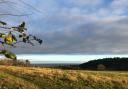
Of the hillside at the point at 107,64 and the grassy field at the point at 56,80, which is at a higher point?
the hillside at the point at 107,64

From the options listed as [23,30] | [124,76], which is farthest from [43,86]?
[23,30]

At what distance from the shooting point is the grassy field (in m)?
22.0

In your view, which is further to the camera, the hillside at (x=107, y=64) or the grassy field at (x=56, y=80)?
the hillside at (x=107, y=64)

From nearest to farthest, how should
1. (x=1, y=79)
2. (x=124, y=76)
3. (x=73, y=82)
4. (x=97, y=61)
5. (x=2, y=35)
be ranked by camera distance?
(x=2, y=35), (x=1, y=79), (x=73, y=82), (x=124, y=76), (x=97, y=61)

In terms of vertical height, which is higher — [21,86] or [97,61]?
[97,61]

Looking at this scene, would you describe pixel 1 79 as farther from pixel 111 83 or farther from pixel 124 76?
pixel 124 76

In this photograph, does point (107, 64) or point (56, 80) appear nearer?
point (56, 80)

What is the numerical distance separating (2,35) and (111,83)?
20.3m

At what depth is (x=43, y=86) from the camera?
2242cm

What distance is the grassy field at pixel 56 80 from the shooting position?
2205cm

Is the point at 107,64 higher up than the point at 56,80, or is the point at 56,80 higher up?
the point at 107,64

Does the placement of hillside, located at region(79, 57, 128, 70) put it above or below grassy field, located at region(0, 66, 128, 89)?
above

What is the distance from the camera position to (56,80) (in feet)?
76.3

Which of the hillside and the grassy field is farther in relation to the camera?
the hillside
